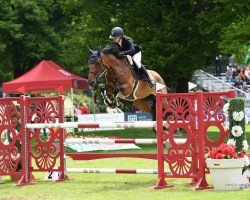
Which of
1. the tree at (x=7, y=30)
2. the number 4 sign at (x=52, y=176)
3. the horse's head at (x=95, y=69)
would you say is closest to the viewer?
the number 4 sign at (x=52, y=176)

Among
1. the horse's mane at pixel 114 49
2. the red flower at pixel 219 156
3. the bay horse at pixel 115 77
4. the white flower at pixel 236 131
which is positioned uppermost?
the horse's mane at pixel 114 49

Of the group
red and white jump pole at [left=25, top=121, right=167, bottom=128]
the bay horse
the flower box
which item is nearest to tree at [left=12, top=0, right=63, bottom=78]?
the bay horse

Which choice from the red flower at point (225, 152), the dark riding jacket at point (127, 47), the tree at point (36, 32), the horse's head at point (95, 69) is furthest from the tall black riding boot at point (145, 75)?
the tree at point (36, 32)

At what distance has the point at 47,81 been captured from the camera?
88.0 ft

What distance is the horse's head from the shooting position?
1405 cm

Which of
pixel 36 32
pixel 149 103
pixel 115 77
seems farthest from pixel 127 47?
pixel 36 32

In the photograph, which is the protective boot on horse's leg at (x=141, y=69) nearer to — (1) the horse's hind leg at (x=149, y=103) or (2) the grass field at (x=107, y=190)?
(1) the horse's hind leg at (x=149, y=103)

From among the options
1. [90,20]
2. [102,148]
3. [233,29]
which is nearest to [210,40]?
[233,29]

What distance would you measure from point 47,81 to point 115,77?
488 inches

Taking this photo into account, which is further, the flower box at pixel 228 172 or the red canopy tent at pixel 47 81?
the red canopy tent at pixel 47 81

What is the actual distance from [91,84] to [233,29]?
13.3 metres

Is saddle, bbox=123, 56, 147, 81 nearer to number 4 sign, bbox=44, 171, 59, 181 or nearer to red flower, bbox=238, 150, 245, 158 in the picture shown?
number 4 sign, bbox=44, 171, 59, 181

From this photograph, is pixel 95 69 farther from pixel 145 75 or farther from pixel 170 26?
pixel 170 26

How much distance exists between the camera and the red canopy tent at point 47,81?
26.7 meters
